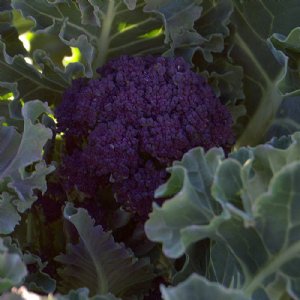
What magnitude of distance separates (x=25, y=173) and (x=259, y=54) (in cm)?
56

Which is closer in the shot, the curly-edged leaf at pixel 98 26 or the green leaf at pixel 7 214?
the green leaf at pixel 7 214

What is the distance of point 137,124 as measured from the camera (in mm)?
1136

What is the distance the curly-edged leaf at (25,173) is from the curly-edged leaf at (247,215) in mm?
231

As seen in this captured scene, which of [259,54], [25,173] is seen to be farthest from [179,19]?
[25,173]

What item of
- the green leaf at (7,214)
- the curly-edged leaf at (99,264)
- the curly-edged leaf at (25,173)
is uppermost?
the curly-edged leaf at (25,173)

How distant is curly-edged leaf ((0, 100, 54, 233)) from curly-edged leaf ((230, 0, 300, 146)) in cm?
49

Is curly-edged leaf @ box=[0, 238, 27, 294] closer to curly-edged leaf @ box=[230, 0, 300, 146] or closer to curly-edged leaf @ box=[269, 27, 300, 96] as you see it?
curly-edged leaf @ box=[269, 27, 300, 96]

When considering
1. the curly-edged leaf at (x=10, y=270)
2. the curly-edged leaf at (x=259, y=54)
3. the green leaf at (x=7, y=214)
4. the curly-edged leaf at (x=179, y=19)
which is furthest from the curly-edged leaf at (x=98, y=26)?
the curly-edged leaf at (x=10, y=270)

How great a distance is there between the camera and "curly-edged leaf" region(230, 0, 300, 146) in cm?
128

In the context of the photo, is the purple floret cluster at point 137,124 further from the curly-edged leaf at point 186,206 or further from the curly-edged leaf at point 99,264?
the curly-edged leaf at point 186,206

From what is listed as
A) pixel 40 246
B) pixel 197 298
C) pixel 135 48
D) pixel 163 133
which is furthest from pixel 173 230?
pixel 135 48

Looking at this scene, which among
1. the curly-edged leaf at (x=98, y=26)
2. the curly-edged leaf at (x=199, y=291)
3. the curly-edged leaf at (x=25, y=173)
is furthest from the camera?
the curly-edged leaf at (x=98, y=26)

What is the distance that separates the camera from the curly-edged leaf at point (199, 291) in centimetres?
79

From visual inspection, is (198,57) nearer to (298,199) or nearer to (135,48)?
(135,48)
